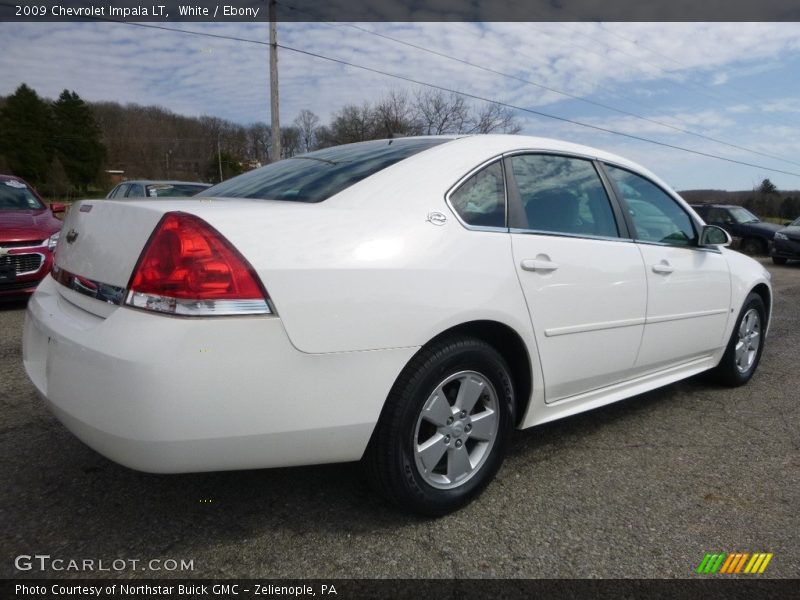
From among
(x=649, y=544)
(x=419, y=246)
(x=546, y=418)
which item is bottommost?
(x=649, y=544)

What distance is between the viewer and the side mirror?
3546 mm

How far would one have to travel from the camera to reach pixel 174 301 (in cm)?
170

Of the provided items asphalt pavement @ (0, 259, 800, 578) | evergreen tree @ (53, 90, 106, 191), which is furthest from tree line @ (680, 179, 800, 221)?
evergreen tree @ (53, 90, 106, 191)

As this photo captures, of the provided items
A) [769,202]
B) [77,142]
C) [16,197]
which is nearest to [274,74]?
[16,197]

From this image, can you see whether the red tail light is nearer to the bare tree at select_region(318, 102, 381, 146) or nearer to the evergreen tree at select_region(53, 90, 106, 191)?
the bare tree at select_region(318, 102, 381, 146)

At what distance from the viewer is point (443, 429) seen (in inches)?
85.9

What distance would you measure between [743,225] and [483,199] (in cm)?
1855

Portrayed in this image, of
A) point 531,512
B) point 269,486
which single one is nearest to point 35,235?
point 269,486

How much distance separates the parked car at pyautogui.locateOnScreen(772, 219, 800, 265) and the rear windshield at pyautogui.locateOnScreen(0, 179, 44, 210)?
54.3 feet

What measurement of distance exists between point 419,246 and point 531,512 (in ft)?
3.78

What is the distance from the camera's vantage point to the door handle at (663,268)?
121 inches

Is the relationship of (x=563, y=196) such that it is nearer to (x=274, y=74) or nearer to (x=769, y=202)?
(x=274, y=74)

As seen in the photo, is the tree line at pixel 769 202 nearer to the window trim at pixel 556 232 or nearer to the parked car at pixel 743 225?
the parked car at pixel 743 225

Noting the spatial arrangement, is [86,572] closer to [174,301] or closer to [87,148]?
[174,301]
